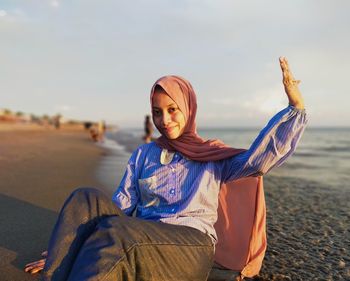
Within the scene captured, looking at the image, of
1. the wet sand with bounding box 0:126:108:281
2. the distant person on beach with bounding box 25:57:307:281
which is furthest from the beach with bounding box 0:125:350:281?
the distant person on beach with bounding box 25:57:307:281

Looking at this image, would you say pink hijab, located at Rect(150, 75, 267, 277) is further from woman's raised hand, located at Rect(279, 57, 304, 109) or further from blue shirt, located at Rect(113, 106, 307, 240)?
woman's raised hand, located at Rect(279, 57, 304, 109)

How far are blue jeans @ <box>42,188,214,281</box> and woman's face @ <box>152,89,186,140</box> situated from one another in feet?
2.28

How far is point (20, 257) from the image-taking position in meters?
3.00

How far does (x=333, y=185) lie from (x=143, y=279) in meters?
6.74

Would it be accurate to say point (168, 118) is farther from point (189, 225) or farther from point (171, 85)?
point (189, 225)

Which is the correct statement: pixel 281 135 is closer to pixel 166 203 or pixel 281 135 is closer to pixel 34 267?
pixel 166 203

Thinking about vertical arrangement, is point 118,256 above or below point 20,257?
above

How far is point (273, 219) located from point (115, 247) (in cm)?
328

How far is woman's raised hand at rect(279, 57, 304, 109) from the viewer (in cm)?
210

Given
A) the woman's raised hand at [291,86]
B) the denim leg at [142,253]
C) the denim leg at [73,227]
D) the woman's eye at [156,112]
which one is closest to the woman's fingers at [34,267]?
the denim leg at [73,227]

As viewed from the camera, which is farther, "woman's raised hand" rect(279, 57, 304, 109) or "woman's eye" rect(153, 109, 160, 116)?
"woman's eye" rect(153, 109, 160, 116)

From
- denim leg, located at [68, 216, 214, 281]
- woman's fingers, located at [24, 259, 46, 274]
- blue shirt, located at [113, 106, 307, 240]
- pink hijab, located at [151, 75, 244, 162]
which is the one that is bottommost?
woman's fingers, located at [24, 259, 46, 274]

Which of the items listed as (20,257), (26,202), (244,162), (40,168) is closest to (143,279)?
(244,162)

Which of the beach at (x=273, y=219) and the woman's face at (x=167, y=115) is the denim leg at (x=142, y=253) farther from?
the beach at (x=273, y=219)
